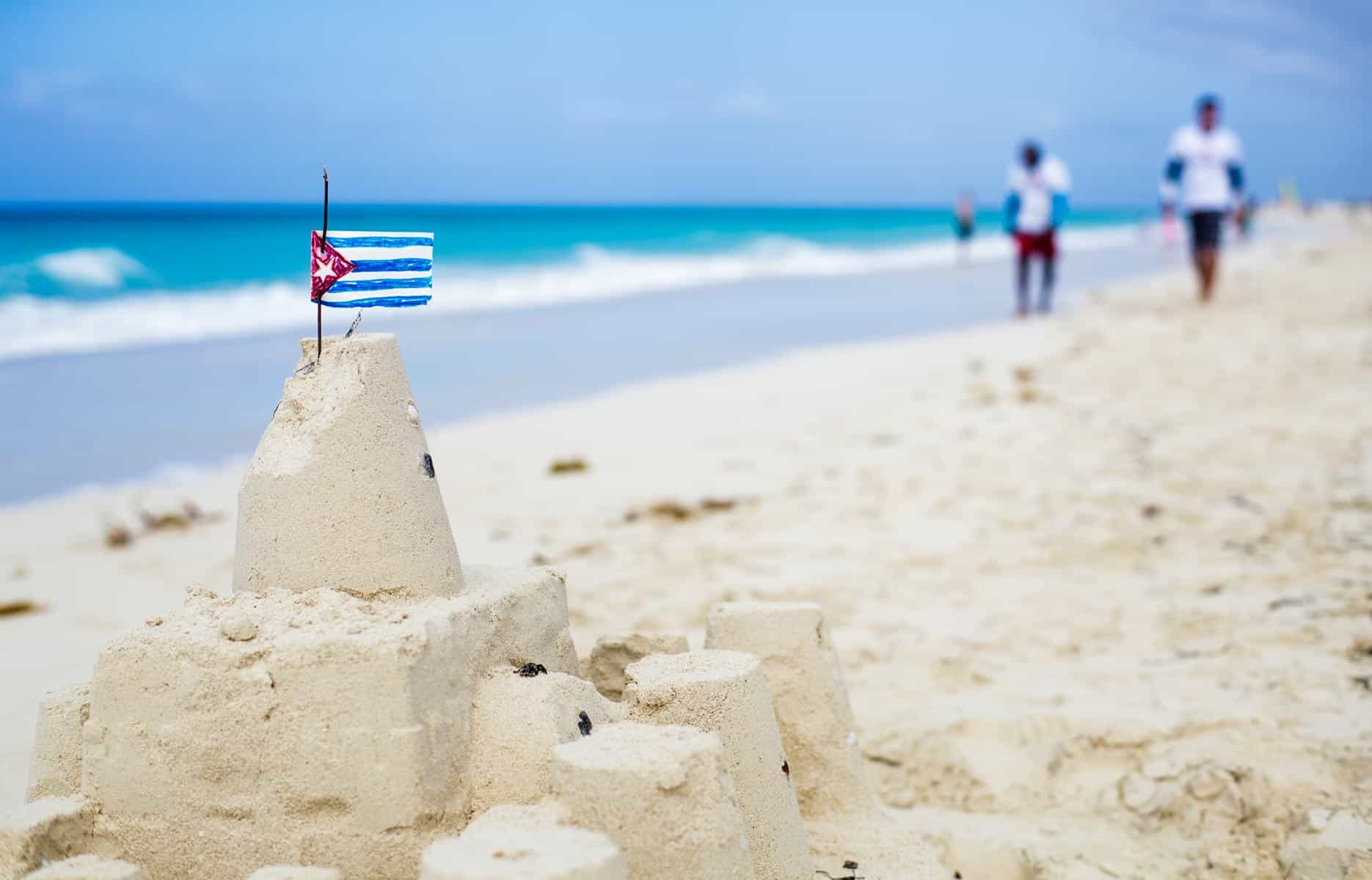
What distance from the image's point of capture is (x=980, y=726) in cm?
350

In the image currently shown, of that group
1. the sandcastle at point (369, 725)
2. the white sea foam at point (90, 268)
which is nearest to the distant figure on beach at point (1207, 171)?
the sandcastle at point (369, 725)

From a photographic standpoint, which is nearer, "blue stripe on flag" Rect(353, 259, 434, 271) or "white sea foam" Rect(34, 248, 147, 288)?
"blue stripe on flag" Rect(353, 259, 434, 271)

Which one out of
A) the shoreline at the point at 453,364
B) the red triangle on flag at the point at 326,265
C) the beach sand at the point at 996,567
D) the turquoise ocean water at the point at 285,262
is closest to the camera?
the red triangle on flag at the point at 326,265

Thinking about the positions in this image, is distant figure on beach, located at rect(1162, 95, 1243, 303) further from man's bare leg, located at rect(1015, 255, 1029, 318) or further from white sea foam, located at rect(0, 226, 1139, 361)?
white sea foam, located at rect(0, 226, 1139, 361)

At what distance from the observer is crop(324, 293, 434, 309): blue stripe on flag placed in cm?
249

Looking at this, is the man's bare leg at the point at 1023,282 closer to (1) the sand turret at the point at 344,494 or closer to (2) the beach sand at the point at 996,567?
(2) the beach sand at the point at 996,567

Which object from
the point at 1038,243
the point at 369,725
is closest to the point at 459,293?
the point at 1038,243

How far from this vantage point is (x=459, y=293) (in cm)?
1956

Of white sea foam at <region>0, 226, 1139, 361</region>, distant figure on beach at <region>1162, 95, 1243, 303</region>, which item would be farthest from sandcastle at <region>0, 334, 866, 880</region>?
distant figure on beach at <region>1162, 95, 1243, 303</region>

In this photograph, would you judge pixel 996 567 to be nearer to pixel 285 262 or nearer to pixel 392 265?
pixel 392 265

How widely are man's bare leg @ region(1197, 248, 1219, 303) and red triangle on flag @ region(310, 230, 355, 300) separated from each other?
38.9 feet

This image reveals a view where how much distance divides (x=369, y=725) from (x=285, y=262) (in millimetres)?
22675

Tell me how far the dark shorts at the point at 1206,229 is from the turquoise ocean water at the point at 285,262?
9665 millimetres

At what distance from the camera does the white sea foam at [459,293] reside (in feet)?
47.4
